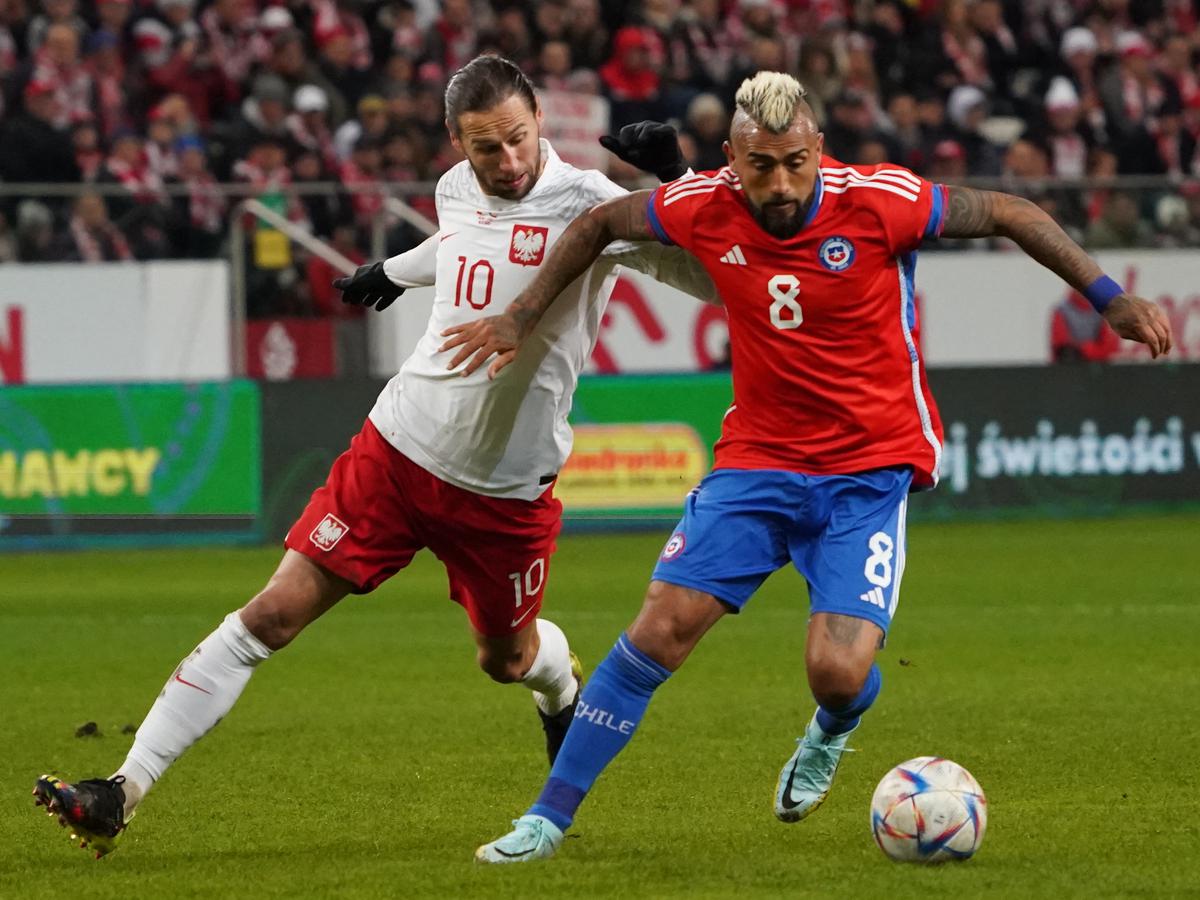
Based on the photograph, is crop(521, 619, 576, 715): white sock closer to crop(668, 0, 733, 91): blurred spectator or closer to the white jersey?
the white jersey

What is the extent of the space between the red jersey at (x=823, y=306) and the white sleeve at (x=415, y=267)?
96 cm

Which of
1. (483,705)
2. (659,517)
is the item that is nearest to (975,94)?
(659,517)

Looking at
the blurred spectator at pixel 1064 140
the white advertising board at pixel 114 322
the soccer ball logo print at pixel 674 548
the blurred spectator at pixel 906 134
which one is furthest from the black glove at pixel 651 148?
the blurred spectator at pixel 1064 140

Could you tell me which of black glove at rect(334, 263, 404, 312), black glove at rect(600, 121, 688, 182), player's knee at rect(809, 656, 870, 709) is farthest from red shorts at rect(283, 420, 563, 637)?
player's knee at rect(809, 656, 870, 709)

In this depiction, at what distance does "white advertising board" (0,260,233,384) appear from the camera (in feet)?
53.8

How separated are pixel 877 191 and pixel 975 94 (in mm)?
15707

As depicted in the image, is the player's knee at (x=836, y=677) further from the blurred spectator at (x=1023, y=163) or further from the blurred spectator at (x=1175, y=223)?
the blurred spectator at (x=1023, y=163)

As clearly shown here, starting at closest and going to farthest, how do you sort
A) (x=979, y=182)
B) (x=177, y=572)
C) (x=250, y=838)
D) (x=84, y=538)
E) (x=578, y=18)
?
(x=250, y=838), (x=177, y=572), (x=84, y=538), (x=979, y=182), (x=578, y=18)

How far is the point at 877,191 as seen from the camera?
19.1ft

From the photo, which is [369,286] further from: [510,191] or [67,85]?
[67,85]

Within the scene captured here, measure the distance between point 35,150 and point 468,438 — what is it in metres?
11.5

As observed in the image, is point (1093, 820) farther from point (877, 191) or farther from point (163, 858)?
point (163, 858)

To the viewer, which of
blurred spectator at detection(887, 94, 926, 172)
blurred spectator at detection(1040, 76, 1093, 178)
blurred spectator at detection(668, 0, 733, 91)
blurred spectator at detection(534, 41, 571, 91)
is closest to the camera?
blurred spectator at detection(534, 41, 571, 91)

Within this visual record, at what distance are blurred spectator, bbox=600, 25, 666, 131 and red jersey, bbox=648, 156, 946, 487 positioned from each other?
13.6m
